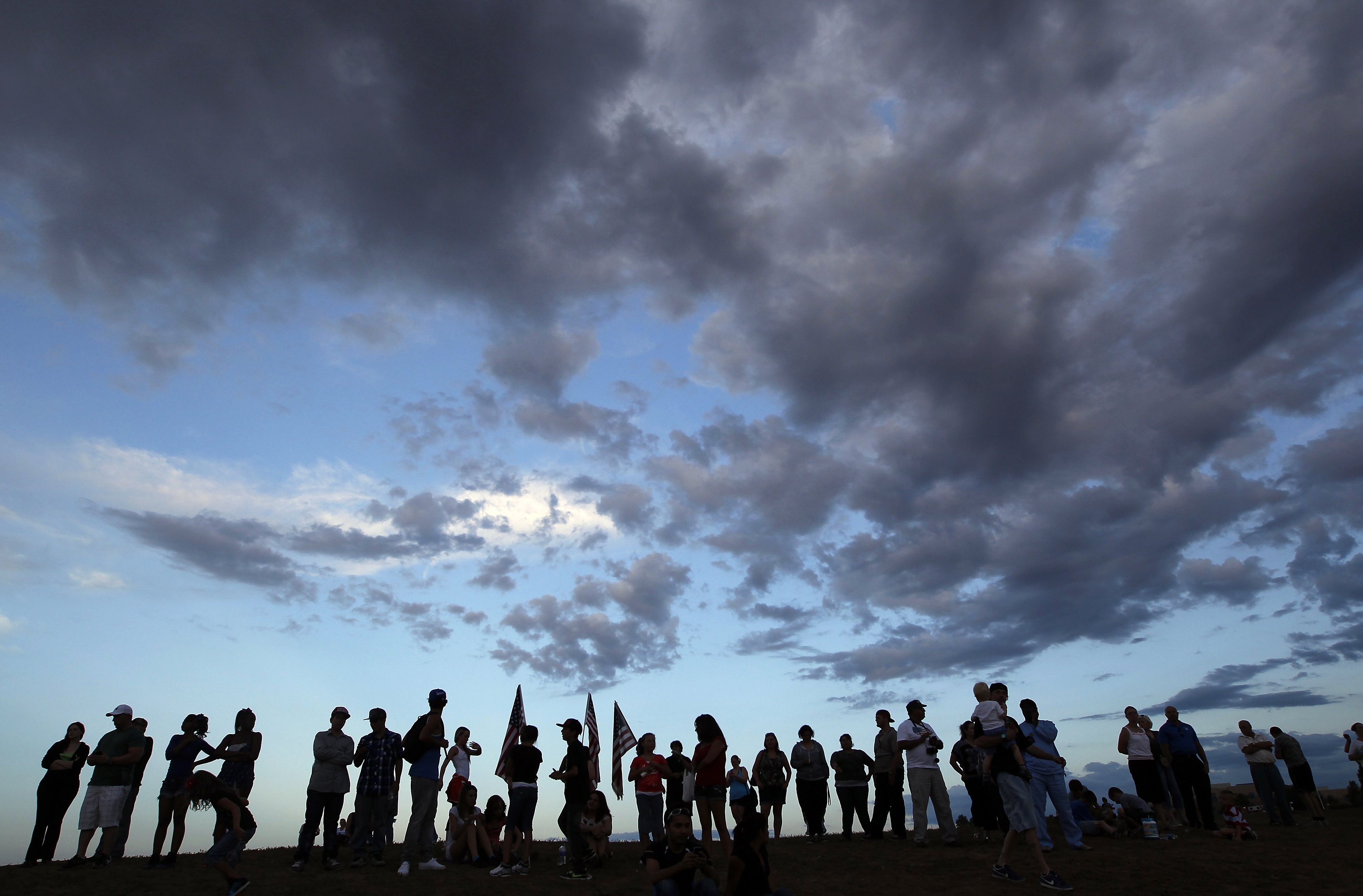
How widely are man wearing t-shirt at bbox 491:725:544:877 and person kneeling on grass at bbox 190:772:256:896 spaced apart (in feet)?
11.4

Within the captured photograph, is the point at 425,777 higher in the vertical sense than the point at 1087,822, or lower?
higher

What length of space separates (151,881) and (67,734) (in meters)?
3.28

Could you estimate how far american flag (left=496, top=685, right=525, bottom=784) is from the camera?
13828mm

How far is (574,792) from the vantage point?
11242 mm

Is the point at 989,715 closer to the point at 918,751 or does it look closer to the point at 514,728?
the point at 918,751

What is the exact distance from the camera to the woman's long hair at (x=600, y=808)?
40.0 feet

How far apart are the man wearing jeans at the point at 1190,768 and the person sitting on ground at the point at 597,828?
10732 millimetres

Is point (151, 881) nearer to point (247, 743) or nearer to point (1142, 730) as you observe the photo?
point (247, 743)

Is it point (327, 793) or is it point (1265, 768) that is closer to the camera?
point (327, 793)

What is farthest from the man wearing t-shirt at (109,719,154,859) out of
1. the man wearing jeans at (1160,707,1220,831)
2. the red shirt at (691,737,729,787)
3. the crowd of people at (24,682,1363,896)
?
the man wearing jeans at (1160,707,1220,831)

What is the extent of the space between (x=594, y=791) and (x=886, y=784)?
5.62 meters

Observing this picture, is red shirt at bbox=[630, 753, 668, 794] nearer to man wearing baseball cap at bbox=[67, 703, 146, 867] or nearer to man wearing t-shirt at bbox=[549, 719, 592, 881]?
man wearing t-shirt at bbox=[549, 719, 592, 881]

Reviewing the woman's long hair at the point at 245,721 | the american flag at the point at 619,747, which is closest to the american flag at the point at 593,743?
the american flag at the point at 619,747

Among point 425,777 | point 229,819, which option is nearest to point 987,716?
point 425,777
